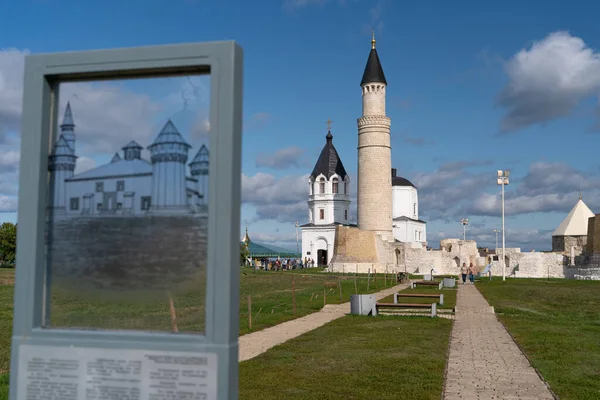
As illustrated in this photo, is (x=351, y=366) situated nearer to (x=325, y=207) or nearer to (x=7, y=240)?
(x=7, y=240)

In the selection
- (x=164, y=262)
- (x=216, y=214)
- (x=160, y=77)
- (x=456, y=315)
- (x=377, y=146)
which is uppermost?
(x=377, y=146)

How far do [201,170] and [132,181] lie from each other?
0.52 m

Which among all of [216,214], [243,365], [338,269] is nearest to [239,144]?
[216,214]

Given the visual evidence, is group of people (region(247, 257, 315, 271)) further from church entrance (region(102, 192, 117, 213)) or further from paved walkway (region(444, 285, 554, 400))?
church entrance (region(102, 192, 117, 213))

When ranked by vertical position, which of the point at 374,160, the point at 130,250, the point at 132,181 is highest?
the point at 374,160

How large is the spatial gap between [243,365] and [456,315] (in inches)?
350

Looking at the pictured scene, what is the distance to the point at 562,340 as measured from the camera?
35.6ft

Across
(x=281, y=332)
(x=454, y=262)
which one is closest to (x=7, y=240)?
(x=454, y=262)

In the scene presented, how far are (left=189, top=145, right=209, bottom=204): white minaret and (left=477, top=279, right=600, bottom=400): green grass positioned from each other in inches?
195

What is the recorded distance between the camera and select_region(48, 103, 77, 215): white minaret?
4184mm

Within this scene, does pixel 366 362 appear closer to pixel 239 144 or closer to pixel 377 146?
pixel 239 144

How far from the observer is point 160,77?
412cm

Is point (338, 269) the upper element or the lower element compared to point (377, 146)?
lower

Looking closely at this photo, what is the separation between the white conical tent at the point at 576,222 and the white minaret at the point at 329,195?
26.1m
